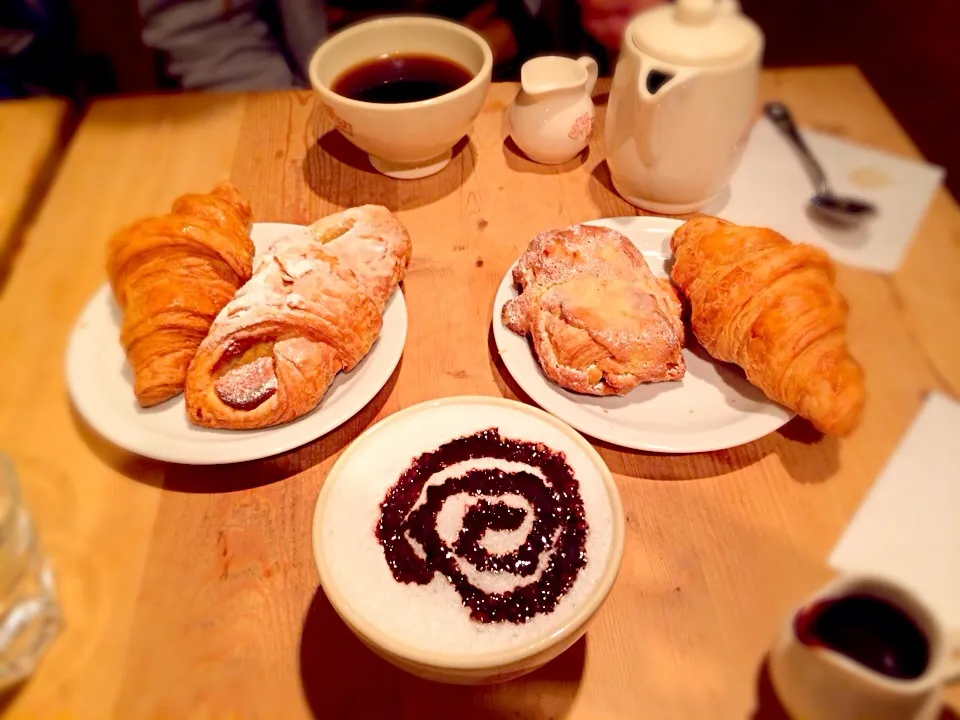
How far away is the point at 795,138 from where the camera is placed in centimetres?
121

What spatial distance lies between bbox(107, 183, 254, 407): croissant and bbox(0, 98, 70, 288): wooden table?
337mm

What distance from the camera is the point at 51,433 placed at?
0.86 meters

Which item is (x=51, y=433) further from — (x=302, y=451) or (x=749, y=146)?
(x=749, y=146)

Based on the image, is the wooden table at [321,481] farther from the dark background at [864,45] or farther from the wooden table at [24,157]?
the dark background at [864,45]

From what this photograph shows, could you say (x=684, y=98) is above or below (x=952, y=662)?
above

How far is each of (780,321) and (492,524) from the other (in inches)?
17.2

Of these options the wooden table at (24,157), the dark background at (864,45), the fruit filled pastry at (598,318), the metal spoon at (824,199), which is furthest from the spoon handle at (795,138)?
the wooden table at (24,157)

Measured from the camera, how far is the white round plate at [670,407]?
77cm

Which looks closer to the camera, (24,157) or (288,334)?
(288,334)

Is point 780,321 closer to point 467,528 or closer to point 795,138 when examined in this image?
point 467,528

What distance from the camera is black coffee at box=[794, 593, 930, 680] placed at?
495 millimetres

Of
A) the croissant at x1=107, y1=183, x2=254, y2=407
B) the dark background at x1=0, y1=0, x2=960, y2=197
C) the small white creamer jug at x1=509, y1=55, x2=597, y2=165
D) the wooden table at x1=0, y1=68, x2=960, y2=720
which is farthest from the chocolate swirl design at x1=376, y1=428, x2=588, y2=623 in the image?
the dark background at x1=0, y1=0, x2=960, y2=197

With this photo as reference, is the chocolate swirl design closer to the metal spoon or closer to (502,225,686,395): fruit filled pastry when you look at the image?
(502,225,686,395): fruit filled pastry

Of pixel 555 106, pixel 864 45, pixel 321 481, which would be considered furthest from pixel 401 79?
pixel 864 45
